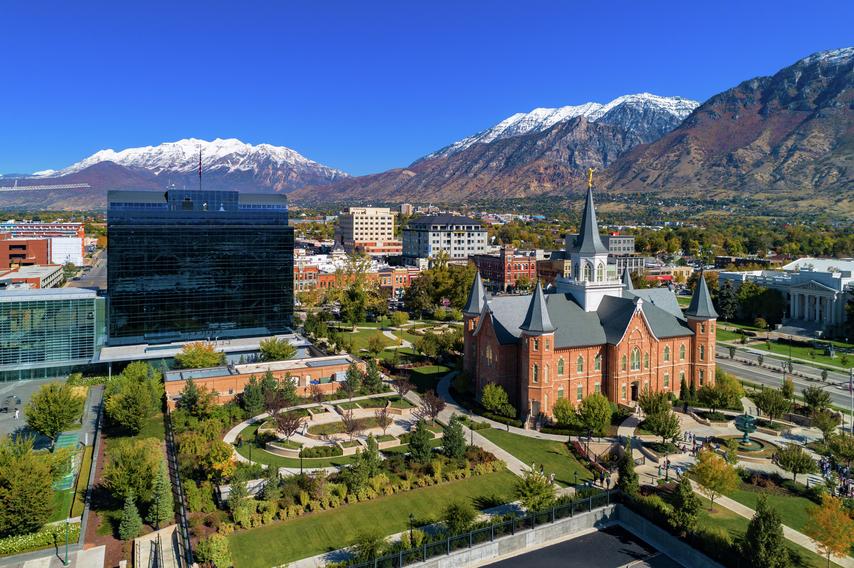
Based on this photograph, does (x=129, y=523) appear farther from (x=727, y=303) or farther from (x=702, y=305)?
(x=727, y=303)

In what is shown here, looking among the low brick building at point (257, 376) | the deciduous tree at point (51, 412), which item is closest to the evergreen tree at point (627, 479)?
the low brick building at point (257, 376)

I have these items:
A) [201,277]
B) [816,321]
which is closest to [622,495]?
[201,277]

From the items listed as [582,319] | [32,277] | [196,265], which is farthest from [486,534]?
[32,277]

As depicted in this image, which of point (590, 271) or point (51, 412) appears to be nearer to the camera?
point (51, 412)

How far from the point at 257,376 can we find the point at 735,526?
43949 millimetres

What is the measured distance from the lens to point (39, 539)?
35375 millimetres

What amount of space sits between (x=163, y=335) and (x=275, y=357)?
16.7 metres

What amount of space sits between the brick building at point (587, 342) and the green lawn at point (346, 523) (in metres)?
13.0

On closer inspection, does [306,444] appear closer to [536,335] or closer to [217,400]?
[217,400]

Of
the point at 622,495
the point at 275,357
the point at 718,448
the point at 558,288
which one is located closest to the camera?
the point at 622,495

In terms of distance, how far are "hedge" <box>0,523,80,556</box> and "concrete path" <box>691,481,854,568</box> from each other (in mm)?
38363

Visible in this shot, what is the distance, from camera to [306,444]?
163ft

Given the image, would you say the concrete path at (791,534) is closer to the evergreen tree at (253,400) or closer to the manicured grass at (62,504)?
the evergreen tree at (253,400)

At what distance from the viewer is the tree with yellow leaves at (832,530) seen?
3088 centimetres
